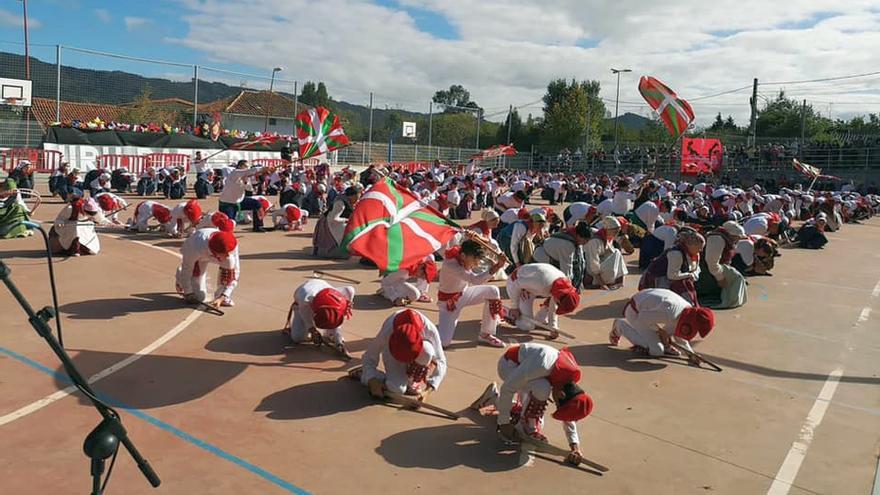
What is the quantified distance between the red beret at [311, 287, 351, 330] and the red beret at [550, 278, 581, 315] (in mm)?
2213

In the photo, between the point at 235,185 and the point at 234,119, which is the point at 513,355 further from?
the point at 234,119

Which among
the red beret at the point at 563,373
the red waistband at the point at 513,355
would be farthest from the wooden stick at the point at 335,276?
the red beret at the point at 563,373

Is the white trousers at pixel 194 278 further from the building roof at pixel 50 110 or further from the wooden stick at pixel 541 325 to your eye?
the building roof at pixel 50 110

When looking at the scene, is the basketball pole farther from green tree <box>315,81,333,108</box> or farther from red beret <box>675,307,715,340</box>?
green tree <box>315,81,333,108</box>

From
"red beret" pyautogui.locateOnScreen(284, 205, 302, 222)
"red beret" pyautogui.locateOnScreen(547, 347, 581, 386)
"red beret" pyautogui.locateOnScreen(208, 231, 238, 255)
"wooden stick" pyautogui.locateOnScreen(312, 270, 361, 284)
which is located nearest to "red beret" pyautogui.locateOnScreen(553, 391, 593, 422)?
"red beret" pyautogui.locateOnScreen(547, 347, 581, 386)

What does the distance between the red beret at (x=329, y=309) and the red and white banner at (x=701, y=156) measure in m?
27.6

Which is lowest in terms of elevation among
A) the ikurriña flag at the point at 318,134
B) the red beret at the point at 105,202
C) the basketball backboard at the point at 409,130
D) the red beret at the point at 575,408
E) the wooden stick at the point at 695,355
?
the wooden stick at the point at 695,355

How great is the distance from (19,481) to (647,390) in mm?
5014

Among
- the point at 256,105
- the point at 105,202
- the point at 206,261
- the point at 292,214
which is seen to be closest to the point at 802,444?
the point at 206,261

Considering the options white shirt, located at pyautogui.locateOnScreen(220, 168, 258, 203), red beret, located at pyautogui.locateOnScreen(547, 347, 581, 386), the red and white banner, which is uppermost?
the red and white banner

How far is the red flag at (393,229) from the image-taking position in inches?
248

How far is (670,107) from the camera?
1224cm

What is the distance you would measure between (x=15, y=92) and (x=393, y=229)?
88.5 feet

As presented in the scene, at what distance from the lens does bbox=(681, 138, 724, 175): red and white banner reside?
102 ft
